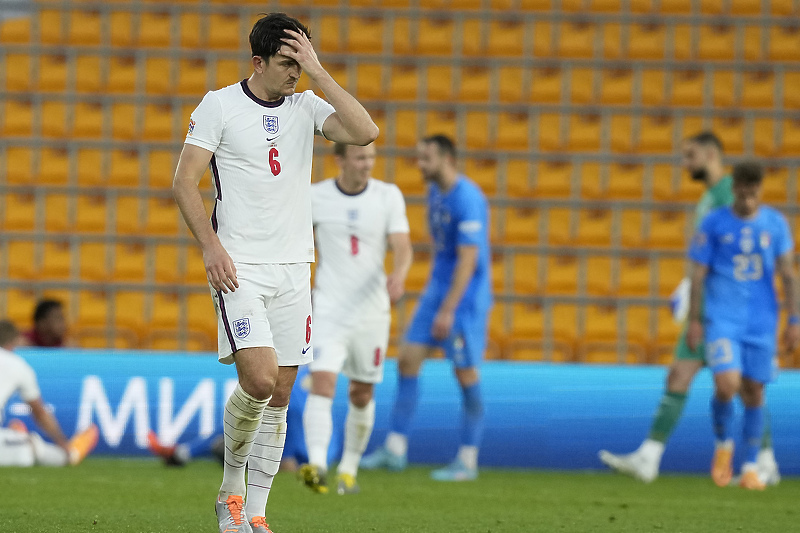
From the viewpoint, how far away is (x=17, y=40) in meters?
13.3

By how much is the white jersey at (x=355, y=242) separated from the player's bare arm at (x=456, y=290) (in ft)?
3.19

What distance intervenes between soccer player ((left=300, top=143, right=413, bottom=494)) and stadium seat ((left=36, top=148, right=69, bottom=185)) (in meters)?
6.99

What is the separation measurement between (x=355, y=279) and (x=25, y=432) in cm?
313

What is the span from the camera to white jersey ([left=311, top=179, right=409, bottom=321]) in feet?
21.0

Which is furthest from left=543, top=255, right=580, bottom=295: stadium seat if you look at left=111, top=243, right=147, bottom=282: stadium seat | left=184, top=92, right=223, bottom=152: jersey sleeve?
left=184, top=92, right=223, bottom=152: jersey sleeve

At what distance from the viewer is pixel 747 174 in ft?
23.0

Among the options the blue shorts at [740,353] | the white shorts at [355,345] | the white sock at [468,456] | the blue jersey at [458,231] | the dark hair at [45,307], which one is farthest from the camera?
the dark hair at [45,307]

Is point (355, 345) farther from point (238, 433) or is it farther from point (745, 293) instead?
point (745, 293)

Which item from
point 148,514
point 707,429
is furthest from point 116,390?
point 707,429

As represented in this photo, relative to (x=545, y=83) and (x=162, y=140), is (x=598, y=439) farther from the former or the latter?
(x=162, y=140)

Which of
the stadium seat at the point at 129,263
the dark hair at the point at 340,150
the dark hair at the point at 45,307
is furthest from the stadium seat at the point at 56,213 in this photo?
the dark hair at the point at 340,150

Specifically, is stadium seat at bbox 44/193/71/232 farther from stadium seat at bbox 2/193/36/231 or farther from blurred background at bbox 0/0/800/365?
stadium seat at bbox 2/193/36/231

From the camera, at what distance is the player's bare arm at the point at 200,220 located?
382 cm

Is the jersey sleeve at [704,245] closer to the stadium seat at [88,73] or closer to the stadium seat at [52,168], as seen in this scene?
the stadium seat at [52,168]
